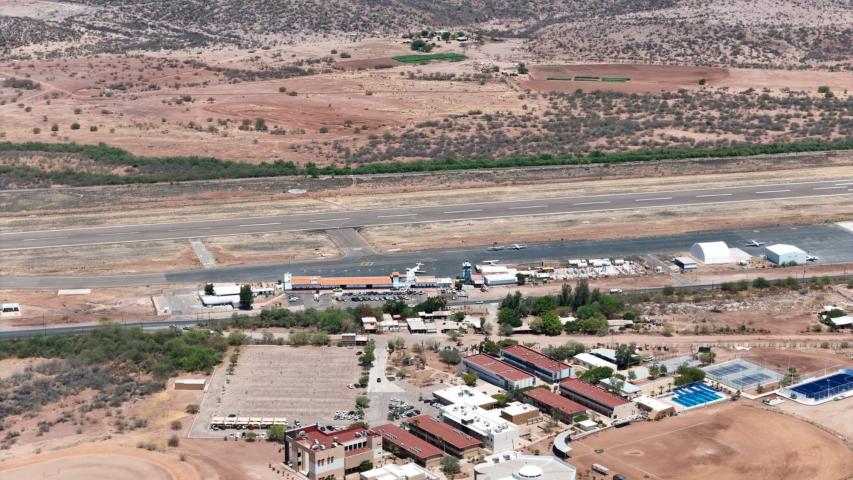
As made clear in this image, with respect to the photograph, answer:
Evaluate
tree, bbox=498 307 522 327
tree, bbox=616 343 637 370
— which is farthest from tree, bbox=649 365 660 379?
tree, bbox=498 307 522 327

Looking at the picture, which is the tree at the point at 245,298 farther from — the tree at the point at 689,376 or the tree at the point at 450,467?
the tree at the point at 689,376

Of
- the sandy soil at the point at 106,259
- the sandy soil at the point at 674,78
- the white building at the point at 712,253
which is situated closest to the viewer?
the sandy soil at the point at 106,259

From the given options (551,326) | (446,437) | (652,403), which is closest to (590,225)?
(551,326)

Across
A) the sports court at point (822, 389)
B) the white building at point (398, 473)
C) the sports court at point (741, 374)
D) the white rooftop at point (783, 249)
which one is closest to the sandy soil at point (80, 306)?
the white building at point (398, 473)

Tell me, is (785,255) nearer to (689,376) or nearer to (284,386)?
(689,376)

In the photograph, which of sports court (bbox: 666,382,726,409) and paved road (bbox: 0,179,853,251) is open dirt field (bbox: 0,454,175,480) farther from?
paved road (bbox: 0,179,853,251)

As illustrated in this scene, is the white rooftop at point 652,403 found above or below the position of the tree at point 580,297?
below
